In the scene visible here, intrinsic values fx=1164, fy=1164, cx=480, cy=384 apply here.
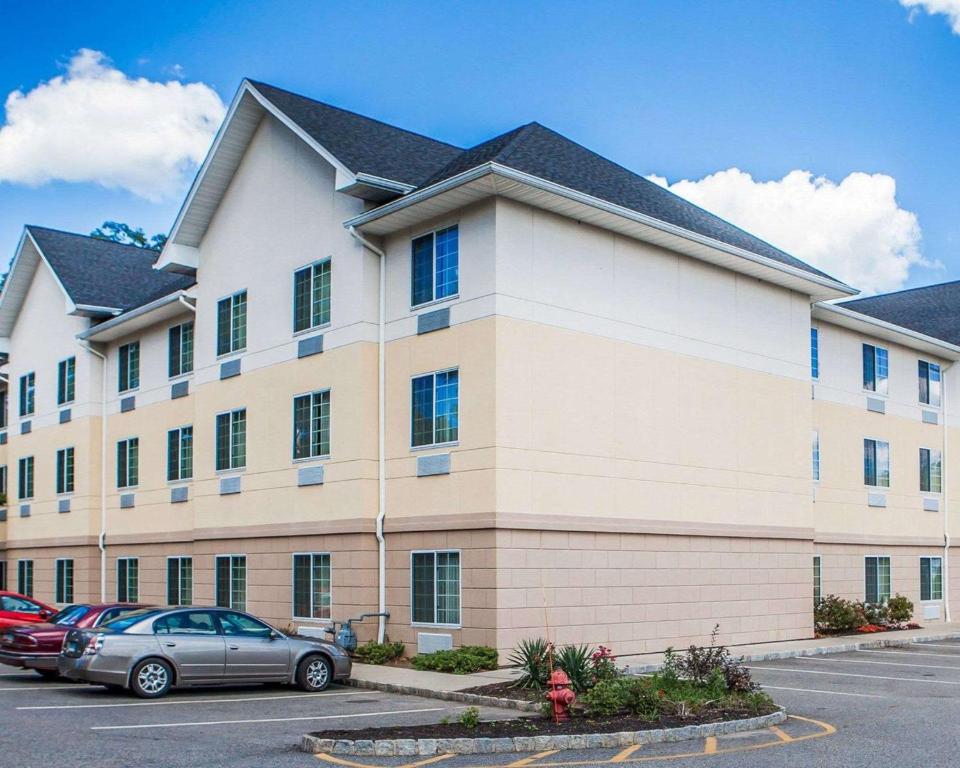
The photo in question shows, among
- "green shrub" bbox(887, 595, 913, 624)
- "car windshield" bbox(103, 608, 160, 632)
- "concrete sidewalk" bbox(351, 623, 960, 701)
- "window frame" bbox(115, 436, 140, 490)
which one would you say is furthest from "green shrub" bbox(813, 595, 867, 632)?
"window frame" bbox(115, 436, 140, 490)

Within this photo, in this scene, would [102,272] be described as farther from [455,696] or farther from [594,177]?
[455,696]

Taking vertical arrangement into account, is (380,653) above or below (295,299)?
below

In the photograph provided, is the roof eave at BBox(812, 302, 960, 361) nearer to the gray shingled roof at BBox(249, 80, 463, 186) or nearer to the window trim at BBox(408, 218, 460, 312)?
the gray shingled roof at BBox(249, 80, 463, 186)

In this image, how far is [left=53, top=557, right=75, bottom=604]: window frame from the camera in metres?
35.2

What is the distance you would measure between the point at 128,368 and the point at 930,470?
961 inches

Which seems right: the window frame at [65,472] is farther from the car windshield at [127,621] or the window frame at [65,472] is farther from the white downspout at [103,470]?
the car windshield at [127,621]

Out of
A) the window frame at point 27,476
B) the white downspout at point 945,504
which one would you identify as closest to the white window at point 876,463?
the white downspout at point 945,504

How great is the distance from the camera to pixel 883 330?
32.7 m

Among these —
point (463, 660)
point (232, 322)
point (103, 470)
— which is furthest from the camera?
point (103, 470)

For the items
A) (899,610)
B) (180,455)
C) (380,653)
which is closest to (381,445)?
(380,653)

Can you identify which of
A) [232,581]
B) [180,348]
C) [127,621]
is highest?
[180,348]

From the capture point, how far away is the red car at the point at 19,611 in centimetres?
2417

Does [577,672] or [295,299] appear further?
[295,299]

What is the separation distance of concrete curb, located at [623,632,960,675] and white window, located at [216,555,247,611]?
993 cm
